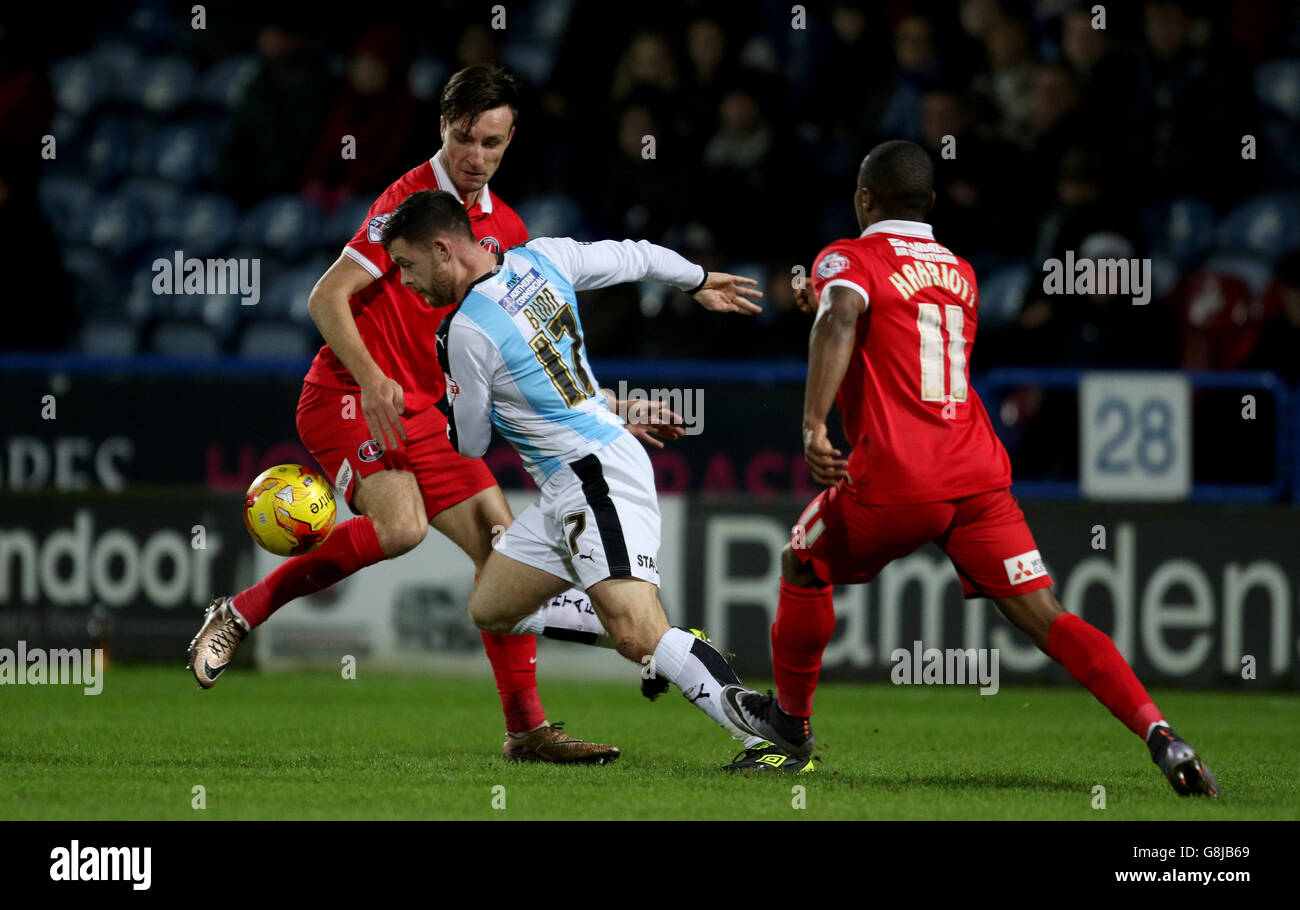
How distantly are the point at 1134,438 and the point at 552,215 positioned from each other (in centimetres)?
420

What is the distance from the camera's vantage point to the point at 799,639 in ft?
17.8

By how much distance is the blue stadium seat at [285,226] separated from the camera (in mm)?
11961

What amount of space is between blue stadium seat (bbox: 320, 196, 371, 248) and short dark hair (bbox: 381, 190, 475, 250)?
22.4 ft

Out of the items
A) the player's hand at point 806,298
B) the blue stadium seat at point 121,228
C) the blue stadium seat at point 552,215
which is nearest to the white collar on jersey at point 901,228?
the player's hand at point 806,298

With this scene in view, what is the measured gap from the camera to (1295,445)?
8844 mm

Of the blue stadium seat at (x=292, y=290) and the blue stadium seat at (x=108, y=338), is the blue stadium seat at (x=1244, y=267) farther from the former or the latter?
the blue stadium seat at (x=108, y=338)

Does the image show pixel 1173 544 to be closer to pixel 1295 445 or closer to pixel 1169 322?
pixel 1295 445

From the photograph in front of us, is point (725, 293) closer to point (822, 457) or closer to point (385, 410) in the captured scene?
point (822, 457)

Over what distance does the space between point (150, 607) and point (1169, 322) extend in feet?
18.8

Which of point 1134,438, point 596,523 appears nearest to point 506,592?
point 596,523

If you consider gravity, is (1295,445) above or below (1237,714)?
above

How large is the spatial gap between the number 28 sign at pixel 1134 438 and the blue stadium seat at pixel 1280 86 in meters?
3.48

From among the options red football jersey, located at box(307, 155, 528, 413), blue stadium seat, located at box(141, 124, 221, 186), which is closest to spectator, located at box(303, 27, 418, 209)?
blue stadium seat, located at box(141, 124, 221, 186)

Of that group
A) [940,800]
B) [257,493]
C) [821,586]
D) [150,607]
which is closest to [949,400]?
[821,586]
